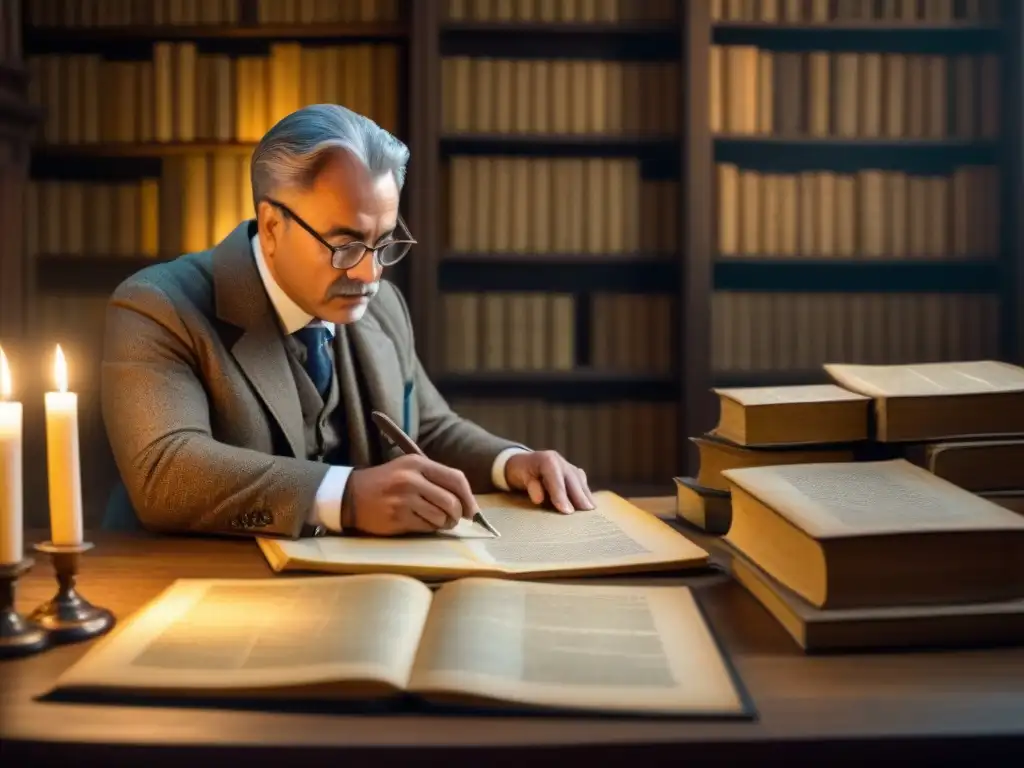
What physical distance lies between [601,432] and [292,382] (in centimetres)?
163

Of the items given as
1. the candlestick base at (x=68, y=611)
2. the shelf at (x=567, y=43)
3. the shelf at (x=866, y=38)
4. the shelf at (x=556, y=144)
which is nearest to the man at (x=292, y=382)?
the candlestick base at (x=68, y=611)

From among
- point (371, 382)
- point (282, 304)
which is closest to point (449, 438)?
point (371, 382)

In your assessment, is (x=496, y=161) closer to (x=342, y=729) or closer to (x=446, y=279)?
(x=446, y=279)

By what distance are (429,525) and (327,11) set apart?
2.20 m

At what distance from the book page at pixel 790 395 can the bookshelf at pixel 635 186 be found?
5.49 ft

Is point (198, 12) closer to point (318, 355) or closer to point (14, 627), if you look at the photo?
point (318, 355)

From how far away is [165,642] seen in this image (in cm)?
77

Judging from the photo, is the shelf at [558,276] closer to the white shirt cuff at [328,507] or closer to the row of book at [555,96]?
the row of book at [555,96]

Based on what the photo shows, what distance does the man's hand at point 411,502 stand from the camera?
3.79 feet

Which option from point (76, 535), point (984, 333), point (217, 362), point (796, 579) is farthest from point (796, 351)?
point (76, 535)

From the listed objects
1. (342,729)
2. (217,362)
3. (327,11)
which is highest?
(327,11)

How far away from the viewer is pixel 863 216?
2.98m

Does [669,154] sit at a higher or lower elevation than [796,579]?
higher

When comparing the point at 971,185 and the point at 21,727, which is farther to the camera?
the point at 971,185
